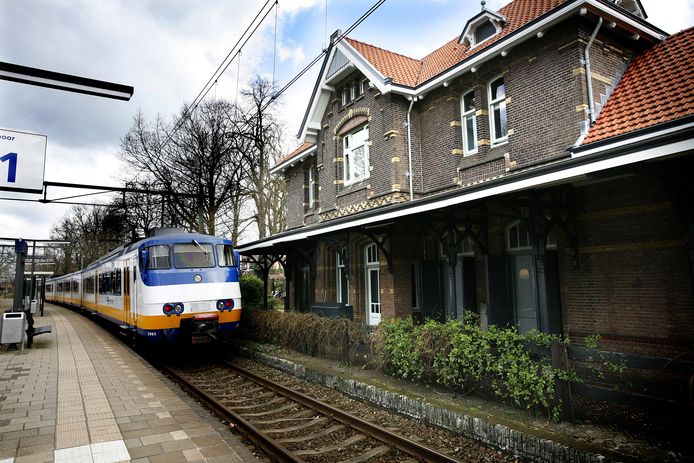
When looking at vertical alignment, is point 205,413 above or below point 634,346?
below

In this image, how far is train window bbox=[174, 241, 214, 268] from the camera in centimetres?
1073

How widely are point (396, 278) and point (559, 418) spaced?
793 cm

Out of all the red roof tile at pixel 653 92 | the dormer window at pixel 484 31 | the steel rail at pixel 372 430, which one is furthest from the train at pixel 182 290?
the dormer window at pixel 484 31

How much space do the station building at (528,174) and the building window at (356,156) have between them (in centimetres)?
7

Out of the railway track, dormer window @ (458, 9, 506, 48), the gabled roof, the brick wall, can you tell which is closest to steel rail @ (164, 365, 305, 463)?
the railway track

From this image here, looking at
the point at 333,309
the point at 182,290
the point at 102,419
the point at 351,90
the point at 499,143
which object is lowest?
the point at 102,419

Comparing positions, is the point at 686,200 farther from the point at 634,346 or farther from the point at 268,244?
the point at 268,244

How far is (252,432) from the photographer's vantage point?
594 cm

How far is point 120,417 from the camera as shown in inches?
242

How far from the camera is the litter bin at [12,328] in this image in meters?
11.9

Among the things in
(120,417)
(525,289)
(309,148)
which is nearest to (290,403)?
(120,417)

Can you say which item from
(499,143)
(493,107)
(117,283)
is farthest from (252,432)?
(493,107)

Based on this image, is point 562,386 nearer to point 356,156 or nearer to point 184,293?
point 184,293

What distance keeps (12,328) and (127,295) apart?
3.28 meters
